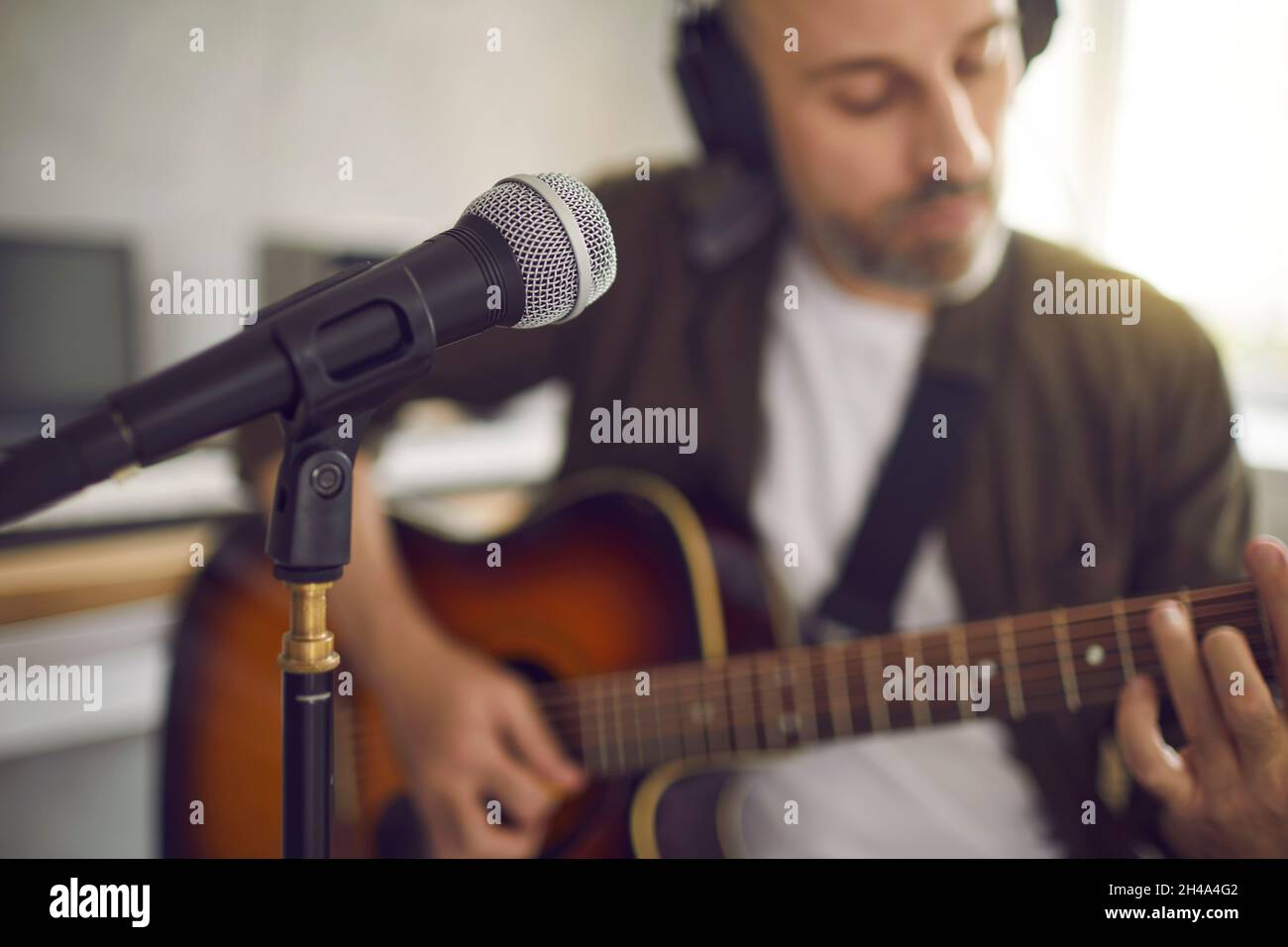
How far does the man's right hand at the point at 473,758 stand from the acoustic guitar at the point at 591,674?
0.03 meters

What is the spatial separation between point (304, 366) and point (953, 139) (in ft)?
2.07

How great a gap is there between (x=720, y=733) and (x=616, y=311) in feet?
1.63

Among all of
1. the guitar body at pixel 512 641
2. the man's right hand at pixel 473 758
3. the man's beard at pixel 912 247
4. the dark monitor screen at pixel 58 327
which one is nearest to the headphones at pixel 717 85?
the man's beard at pixel 912 247

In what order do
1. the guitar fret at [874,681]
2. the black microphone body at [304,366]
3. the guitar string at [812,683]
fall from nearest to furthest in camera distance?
the black microphone body at [304,366], the guitar string at [812,683], the guitar fret at [874,681]

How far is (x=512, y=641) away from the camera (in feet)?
2.86

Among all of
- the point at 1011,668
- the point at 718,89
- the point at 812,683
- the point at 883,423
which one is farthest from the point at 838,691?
the point at 718,89

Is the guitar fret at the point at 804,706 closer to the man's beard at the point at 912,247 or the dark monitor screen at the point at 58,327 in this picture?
the man's beard at the point at 912,247

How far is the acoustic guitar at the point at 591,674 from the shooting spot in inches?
30.1

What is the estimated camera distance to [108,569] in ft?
3.86

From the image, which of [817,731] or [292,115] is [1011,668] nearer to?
[817,731]

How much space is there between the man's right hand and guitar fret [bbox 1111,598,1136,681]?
472 mm

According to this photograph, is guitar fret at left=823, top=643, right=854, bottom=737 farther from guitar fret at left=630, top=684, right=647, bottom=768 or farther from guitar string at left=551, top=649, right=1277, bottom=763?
guitar fret at left=630, top=684, right=647, bottom=768

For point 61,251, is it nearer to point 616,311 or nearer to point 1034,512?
point 616,311
